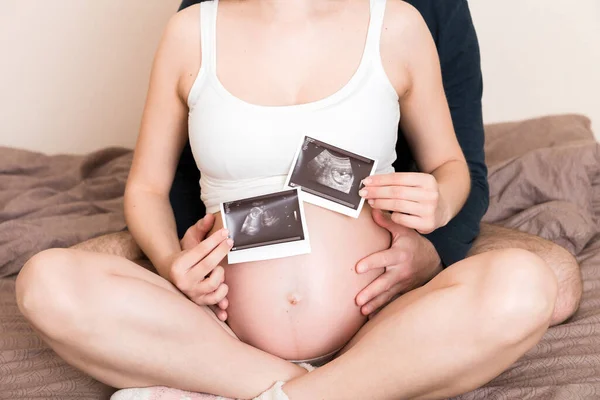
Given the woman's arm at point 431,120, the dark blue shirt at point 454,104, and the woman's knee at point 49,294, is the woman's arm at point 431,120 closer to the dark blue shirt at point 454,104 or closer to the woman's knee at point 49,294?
the dark blue shirt at point 454,104

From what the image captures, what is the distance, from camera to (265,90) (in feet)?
5.06

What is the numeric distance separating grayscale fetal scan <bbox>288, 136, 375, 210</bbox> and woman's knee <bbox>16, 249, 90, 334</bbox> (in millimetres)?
464

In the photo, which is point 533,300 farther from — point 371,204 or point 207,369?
point 207,369

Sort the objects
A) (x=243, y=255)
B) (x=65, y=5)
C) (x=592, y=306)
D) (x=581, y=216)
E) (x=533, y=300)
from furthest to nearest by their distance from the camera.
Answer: (x=65, y=5)
(x=581, y=216)
(x=592, y=306)
(x=243, y=255)
(x=533, y=300)

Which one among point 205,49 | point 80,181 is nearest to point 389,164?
point 205,49

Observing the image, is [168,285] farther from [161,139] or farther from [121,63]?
[121,63]

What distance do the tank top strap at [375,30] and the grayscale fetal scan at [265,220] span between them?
353mm

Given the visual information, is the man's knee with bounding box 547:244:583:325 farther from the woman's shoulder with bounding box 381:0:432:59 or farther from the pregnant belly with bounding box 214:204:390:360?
the woman's shoulder with bounding box 381:0:432:59

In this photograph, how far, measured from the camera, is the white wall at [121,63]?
272 centimetres

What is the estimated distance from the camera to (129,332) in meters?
1.29

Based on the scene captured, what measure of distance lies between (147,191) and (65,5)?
160cm

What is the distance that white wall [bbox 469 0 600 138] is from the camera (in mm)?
2703

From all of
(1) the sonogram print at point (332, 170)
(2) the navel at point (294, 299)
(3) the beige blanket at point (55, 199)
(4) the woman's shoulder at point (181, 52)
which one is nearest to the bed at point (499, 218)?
(3) the beige blanket at point (55, 199)

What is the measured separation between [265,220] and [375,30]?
479mm
